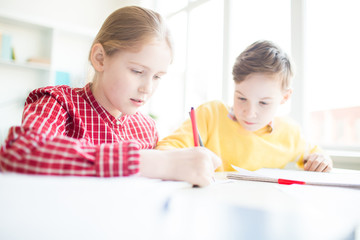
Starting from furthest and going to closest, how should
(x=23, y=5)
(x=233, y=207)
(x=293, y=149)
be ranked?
1. (x=23, y=5)
2. (x=293, y=149)
3. (x=233, y=207)

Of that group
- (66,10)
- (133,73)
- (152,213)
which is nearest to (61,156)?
(152,213)

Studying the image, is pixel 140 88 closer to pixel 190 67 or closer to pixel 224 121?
pixel 224 121

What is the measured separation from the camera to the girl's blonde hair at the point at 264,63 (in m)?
1.06

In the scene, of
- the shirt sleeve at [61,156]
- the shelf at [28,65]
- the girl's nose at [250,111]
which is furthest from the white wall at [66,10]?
the shirt sleeve at [61,156]

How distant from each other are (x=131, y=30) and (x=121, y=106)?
0.74 ft

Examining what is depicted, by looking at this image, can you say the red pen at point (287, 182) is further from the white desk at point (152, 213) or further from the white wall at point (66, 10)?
the white wall at point (66, 10)

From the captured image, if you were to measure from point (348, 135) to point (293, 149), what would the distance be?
136cm

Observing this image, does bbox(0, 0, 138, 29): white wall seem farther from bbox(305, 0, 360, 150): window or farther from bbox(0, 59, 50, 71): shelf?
bbox(305, 0, 360, 150): window

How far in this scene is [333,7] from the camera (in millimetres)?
1996

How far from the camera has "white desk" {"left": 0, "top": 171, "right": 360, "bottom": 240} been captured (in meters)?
0.30

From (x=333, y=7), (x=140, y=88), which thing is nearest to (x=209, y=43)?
(x=333, y=7)

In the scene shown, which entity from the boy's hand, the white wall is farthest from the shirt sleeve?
the white wall

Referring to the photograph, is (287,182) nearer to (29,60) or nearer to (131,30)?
(131,30)

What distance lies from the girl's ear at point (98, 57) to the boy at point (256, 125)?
35 cm
